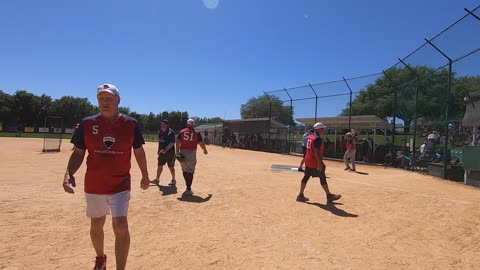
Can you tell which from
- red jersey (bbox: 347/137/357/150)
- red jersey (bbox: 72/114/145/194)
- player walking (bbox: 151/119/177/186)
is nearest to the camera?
red jersey (bbox: 72/114/145/194)

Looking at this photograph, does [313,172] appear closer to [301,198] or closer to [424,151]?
[301,198]

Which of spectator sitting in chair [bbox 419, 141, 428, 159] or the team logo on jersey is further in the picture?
spectator sitting in chair [bbox 419, 141, 428, 159]

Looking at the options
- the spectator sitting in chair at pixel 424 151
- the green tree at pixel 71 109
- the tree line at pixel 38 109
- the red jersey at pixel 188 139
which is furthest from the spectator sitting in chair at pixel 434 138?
the green tree at pixel 71 109

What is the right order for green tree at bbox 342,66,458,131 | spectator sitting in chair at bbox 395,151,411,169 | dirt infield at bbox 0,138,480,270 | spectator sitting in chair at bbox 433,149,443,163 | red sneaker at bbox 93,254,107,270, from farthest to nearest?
spectator sitting in chair at bbox 395,151,411,169, spectator sitting in chair at bbox 433,149,443,163, green tree at bbox 342,66,458,131, dirt infield at bbox 0,138,480,270, red sneaker at bbox 93,254,107,270

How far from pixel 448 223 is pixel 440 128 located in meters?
11.0

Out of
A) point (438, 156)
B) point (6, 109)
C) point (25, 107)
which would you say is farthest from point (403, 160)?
point (25, 107)

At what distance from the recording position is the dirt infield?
15.7 ft

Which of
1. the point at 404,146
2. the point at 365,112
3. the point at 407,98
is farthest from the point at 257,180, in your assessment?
the point at 365,112

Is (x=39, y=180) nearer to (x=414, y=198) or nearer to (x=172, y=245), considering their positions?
(x=172, y=245)

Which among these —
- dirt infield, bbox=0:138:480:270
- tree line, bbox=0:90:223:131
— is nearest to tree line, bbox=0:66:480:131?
tree line, bbox=0:90:223:131

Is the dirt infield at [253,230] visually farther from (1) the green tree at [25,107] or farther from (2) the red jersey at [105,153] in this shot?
(1) the green tree at [25,107]

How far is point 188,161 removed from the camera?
9117 mm

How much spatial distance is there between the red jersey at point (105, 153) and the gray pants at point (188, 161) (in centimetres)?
512

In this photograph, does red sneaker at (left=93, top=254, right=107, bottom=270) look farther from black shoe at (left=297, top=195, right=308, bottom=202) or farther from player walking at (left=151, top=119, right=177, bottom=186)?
player walking at (left=151, top=119, right=177, bottom=186)
